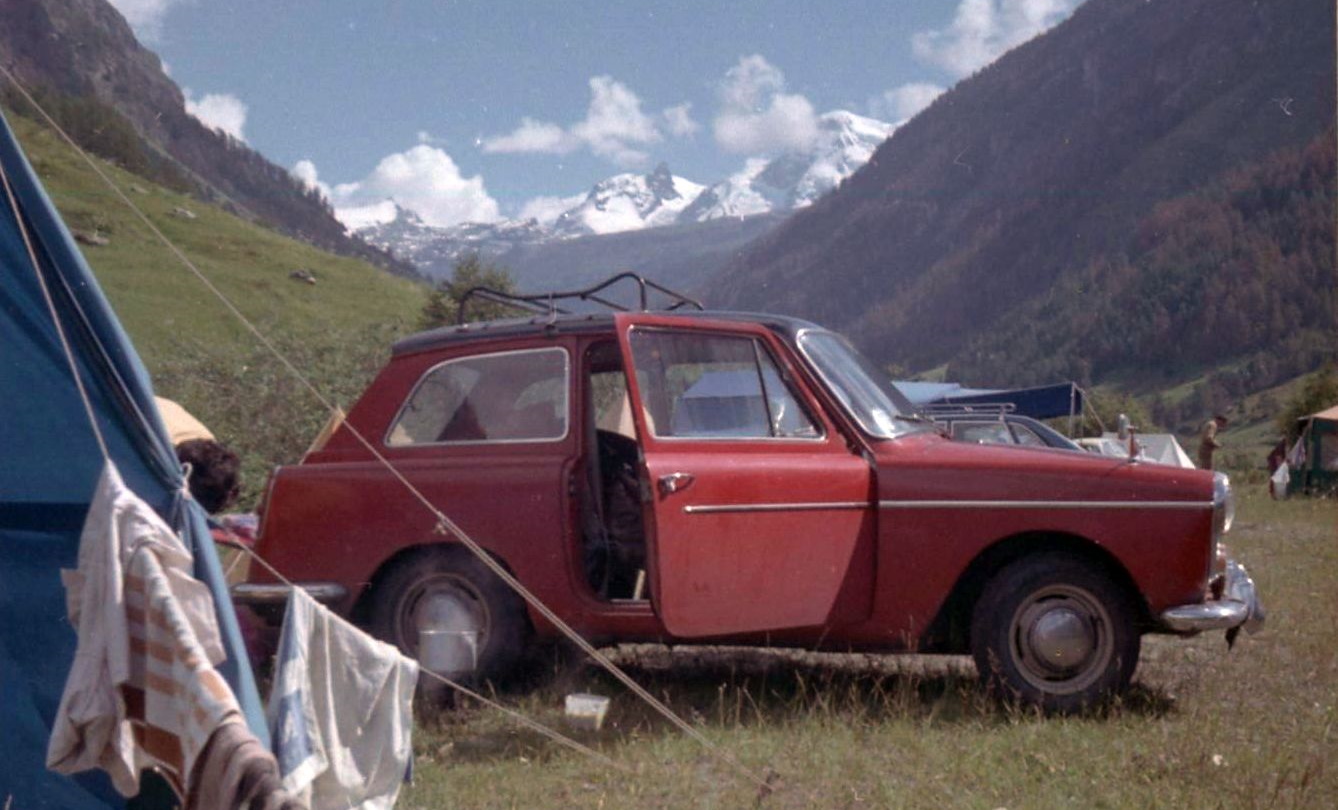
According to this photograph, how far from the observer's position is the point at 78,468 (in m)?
3.46

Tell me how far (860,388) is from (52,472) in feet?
11.6

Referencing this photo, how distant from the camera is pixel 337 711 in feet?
12.8

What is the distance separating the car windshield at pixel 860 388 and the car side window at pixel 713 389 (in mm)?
199

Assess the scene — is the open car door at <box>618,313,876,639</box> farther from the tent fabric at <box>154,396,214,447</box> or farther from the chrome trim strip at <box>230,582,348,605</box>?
the tent fabric at <box>154,396,214,447</box>

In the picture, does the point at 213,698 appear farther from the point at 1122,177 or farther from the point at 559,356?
the point at 1122,177

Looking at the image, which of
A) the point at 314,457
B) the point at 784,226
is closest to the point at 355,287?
the point at 314,457

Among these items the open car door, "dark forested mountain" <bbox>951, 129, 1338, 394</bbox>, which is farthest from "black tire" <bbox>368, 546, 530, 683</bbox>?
"dark forested mountain" <bbox>951, 129, 1338, 394</bbox>

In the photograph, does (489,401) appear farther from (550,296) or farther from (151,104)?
(151,104)

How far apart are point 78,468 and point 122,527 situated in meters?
0.44

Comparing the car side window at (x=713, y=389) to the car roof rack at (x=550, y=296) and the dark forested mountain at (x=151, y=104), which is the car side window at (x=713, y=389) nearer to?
the car roof rack at (x=550, y=296)

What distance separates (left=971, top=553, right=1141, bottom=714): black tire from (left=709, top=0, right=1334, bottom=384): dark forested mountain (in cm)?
10186

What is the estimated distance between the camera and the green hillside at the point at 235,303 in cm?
1252

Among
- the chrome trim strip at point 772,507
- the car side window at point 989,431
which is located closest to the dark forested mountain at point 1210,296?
the car side window at point 989,431

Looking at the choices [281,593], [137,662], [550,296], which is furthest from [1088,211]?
[137,662]
